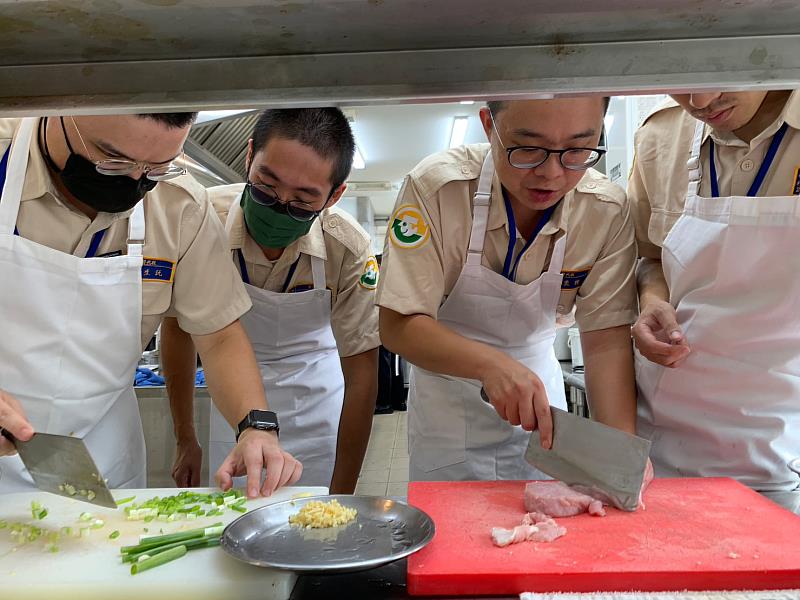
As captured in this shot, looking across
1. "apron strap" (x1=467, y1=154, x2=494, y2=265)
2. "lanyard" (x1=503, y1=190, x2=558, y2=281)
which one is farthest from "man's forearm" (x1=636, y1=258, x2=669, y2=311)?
"apron strap" (x1=467, y1=154, x2=494, y2=265)

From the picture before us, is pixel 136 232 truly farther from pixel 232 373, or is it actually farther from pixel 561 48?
pixel 561 48

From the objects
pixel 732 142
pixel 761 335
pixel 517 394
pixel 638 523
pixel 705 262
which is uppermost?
pixel 732 142

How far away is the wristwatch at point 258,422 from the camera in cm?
163

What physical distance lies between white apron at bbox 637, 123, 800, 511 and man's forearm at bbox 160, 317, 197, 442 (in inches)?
65.9

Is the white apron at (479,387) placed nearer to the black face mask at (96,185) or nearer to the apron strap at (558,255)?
the apron strap at (558,255)

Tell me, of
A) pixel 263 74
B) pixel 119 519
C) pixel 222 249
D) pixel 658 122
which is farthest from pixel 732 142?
pixel 119 519

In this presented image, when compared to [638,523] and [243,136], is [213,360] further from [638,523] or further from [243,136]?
[243,136]

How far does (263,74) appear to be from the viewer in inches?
38.7

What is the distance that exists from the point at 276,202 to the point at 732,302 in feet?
4.35

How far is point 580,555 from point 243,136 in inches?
158

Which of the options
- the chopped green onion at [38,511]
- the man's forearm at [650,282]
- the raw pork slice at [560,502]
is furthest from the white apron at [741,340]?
the chopped green onion at [38,511]

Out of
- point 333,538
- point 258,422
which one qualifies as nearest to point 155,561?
point 333,538

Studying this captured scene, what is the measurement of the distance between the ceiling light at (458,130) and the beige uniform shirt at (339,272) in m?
5.08

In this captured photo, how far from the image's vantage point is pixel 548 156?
1.55m
